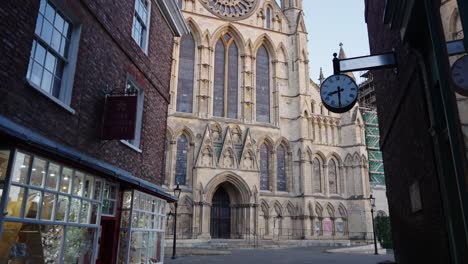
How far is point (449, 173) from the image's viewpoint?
4.65m

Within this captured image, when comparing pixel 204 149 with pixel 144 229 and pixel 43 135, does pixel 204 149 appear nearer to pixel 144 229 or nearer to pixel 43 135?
pixel 144 229

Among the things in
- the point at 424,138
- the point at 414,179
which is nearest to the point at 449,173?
the point at 424,138

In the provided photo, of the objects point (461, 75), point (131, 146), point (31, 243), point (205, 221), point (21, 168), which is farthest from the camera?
point (205, 221)

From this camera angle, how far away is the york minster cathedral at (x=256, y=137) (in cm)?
2947

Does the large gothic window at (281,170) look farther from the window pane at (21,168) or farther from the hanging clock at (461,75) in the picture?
the hanging clock at (461,75)

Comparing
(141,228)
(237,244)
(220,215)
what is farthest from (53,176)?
(220,215)

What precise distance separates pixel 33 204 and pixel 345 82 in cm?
597

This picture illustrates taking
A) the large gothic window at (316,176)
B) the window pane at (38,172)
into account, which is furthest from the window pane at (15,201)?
the large gothic window at (316,176)

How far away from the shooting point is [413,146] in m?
6.66

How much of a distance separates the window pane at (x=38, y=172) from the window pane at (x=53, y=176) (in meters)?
0.14

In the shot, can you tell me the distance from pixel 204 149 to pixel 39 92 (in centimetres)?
2324

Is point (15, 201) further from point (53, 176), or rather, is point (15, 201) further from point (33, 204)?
point (53, 176)

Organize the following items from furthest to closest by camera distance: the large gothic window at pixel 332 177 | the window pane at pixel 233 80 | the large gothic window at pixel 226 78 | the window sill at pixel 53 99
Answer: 1. the large gothic window at pixel 332 177
2. the window pane at pixel 233 80
3. the large gothic window at pixel 226 78
4. the window sill at pixel 53 99

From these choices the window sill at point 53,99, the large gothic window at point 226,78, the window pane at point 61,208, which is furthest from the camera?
the large gothic window at point 226,78
